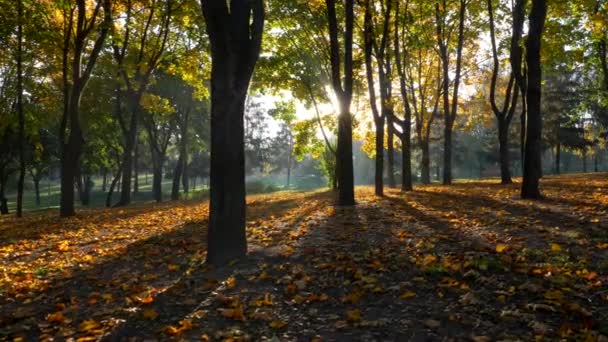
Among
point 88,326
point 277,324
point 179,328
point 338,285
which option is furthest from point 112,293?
point 338,285

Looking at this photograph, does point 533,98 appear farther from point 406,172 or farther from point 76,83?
point 76,83

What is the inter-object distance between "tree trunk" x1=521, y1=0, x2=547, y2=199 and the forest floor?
2648 mm

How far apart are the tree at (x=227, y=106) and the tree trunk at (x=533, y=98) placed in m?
8.60

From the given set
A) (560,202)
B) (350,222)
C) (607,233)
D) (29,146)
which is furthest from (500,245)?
(29,146)

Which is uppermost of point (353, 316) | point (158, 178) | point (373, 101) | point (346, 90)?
point (373, 101)

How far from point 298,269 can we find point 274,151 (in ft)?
259

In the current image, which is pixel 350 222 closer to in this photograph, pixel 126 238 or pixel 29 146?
pixel 126 238

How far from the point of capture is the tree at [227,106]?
21.6 feet

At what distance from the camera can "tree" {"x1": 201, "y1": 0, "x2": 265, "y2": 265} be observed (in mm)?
6570

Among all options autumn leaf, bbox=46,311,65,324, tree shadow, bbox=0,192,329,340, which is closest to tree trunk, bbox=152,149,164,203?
tree shadow, bbox=0,192,329,340

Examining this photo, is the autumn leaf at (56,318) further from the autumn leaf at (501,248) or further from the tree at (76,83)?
the tree at (76,83)

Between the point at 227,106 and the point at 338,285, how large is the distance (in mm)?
3167

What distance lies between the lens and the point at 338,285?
562 cm

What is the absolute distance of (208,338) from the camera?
4.16m
